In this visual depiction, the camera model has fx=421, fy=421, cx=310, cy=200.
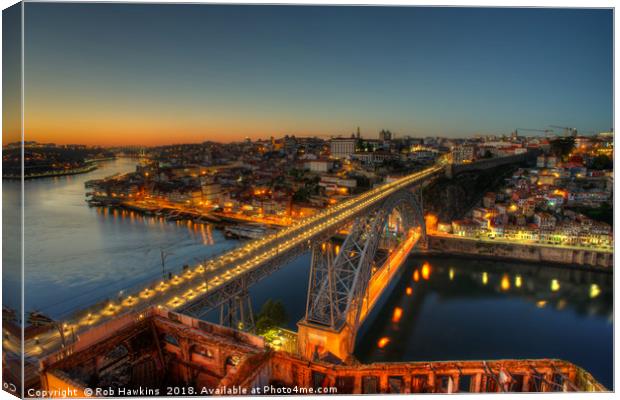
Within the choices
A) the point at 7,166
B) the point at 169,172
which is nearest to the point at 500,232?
the point at 7,166

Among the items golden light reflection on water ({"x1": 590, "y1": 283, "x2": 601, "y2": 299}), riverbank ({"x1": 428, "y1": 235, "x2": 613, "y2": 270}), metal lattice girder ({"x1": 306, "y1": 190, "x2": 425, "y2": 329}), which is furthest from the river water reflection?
metal lattice girder ({"x1": 306, "y1": 190, "x2": 425, "y2": 329})

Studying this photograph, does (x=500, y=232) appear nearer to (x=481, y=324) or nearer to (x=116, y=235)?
(x=481, y=324)

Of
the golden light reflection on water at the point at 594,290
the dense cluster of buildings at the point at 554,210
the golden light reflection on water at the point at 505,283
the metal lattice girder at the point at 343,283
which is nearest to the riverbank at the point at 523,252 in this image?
the dense cluster of buildings at the point at 554,210

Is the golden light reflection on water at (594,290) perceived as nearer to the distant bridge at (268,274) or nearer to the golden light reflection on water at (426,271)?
the golden light reflection on water at (426,271)

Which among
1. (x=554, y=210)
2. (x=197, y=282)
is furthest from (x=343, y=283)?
(x=554, y=210)

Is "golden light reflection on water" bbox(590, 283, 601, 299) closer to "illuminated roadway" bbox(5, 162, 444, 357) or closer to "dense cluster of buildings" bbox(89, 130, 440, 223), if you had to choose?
"illuminated roadway" bbox(5, 162, 444, 357)

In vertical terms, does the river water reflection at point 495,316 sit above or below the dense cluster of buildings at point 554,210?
below
